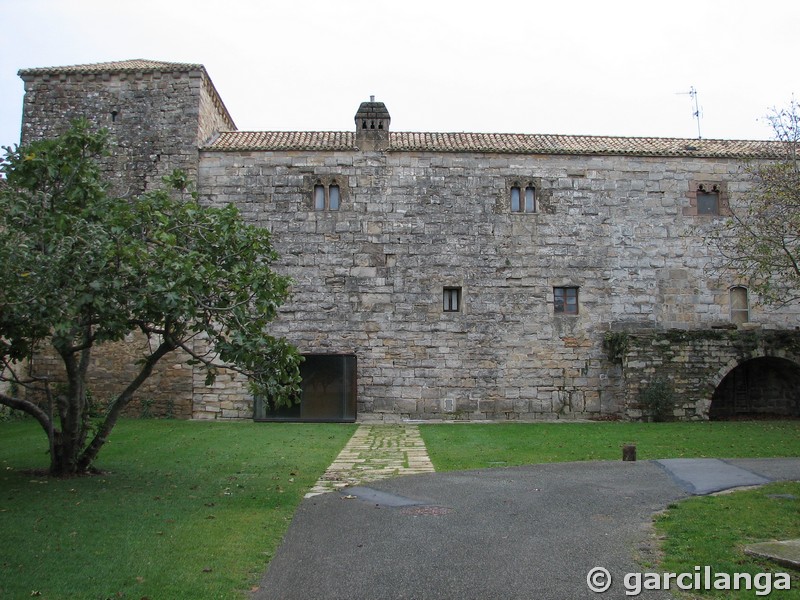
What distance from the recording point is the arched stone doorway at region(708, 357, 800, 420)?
22000mm

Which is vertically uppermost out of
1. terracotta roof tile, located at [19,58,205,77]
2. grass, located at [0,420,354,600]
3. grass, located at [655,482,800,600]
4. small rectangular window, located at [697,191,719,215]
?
terracotta roof tile, located at [19,58,205,77]

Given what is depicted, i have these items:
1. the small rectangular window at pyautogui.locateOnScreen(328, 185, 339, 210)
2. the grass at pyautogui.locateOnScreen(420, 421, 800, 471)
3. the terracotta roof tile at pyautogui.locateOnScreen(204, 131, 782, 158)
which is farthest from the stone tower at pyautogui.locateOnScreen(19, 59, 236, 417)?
the grass at pyautogui.locateOnScreen(420, 421, 800, 471)

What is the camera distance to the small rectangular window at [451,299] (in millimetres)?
21391

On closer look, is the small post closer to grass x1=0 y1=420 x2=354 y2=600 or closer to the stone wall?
grass x1=0 y1=420 x2=354 y2=600

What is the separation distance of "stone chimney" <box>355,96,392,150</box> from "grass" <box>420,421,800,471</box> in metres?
8.64

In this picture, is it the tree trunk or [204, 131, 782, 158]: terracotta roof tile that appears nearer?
the tree trunk

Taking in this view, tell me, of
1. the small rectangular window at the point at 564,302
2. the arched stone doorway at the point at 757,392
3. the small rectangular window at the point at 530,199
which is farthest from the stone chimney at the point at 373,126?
the arched stone doorway at the point at 757,392

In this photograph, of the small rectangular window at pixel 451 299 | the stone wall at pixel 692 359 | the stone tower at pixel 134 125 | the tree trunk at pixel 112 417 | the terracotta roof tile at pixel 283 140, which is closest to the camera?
the tree trunk at pixel 112 417

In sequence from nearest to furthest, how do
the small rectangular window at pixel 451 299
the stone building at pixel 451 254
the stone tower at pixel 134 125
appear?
1. the stone tower at pixel 134 125
2. the stone building at pixel 451 254
3. the small rectangular window at pixel 451 299

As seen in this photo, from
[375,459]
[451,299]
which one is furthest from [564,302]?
[375,459]

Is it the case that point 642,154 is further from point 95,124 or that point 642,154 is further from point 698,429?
point 95,124

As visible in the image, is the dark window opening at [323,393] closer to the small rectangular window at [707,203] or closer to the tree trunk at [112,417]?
the tree trunk at [112,417]

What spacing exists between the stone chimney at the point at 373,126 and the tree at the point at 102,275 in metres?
11.7

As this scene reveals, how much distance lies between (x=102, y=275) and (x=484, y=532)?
5480 millimetres
